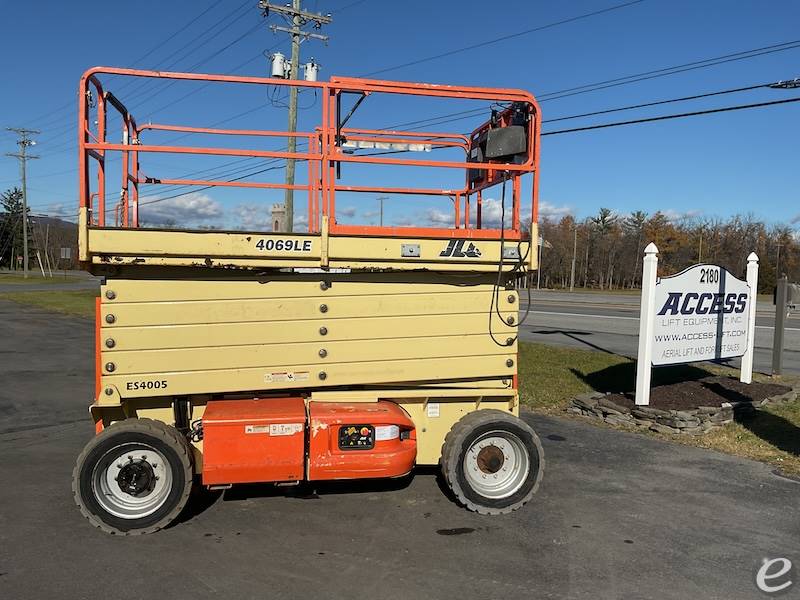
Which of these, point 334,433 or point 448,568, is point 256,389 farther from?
point 448,568

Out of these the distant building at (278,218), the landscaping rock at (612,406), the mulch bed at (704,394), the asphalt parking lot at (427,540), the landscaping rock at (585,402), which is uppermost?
the distant building at (278,218)

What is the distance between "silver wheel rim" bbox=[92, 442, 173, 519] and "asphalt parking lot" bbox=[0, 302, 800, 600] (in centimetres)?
22

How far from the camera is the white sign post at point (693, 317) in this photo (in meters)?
7.57

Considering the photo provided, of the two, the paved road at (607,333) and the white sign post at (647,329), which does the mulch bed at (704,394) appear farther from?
the paved road at (607,333)

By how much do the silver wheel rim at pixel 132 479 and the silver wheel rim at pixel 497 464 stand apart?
7.48ft

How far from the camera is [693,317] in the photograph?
8109mm

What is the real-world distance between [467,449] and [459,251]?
1542mm

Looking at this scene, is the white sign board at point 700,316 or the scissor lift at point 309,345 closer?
the scissor lift at point 309,345

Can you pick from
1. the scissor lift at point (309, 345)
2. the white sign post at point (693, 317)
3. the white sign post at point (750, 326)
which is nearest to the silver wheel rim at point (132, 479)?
the scissor lift at point (309, 345)

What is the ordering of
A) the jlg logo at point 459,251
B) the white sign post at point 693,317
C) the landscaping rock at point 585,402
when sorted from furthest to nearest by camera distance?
the landscaping rock at point 585,402 < the white sign post at point 693,317 < the jlg logo at point 459,251

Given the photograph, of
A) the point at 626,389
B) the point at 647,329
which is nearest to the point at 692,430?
the point at 647,329

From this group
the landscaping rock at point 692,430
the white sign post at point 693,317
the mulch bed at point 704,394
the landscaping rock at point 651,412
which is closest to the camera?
the landscaping rock at point 692,430

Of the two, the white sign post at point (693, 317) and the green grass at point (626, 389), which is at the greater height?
the white sign post at point (693, 317)

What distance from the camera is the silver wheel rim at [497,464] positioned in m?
4.75
